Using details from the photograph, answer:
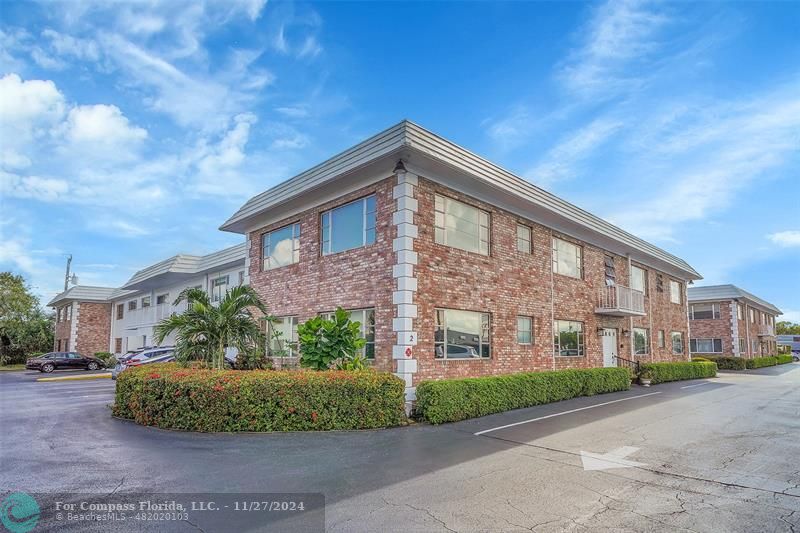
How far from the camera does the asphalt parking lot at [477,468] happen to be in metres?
5.49

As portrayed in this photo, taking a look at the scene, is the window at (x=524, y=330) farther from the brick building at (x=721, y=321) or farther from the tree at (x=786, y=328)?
the tree at (x=786, y=328)

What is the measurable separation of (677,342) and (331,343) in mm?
23653

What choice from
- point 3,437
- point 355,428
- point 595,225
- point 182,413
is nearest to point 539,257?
point 595,225

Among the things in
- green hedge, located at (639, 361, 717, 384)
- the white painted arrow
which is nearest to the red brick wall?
green hedge, located at (639, 361, 717, 384)

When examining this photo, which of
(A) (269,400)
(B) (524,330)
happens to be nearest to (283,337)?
(A) (269,400)

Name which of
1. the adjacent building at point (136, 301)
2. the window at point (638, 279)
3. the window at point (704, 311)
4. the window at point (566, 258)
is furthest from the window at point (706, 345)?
the adjacent building at point (136, 301)

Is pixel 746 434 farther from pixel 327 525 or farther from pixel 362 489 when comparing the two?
pixel 327 525

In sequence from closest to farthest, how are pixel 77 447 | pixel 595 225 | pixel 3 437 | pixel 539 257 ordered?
pixel 77 447 → pixel 3 437 → pixel 539 257 → pixel 595 225

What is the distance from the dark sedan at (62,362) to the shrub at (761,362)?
46.6 metres

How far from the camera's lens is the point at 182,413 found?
10.2 metres

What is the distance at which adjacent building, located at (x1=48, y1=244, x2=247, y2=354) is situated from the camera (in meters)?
26.4

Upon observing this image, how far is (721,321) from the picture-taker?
40062mm

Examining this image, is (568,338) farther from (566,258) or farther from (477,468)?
(477,468)

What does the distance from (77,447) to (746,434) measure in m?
12.6
